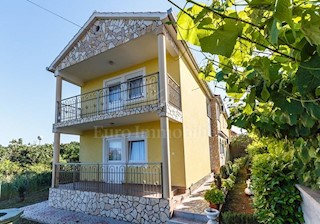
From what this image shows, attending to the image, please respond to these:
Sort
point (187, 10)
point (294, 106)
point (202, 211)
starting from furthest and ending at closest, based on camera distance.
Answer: point (202, 211), point (294, 106), point (187, 10)

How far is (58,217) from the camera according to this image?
9.58 metres

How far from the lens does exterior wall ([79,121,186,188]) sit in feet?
34.7

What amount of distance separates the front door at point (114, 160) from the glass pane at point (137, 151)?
1.74ft

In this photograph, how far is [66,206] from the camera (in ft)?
35.9

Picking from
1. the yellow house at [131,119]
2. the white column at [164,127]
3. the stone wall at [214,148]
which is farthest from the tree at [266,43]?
the stone wall at [214,148]

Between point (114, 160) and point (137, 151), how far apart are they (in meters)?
1.96

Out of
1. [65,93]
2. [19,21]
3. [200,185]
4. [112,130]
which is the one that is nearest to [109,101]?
[112,130]

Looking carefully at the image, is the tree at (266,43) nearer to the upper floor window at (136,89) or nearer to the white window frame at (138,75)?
the white window frame at (138,75)

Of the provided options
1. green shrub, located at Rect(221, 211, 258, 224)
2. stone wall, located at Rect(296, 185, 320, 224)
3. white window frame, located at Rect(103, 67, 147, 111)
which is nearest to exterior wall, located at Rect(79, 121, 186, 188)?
white window frame, located at Rect(103, 67, 147, 111)

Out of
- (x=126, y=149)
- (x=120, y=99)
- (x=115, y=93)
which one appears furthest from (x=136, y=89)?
(x=126, y=149)

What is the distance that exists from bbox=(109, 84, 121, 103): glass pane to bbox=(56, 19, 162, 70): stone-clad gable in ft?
→ 8.87

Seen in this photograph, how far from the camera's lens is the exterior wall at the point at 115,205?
821 centimetres

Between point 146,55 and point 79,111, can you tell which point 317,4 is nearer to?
point 146,55

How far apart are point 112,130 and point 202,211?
296 inches
